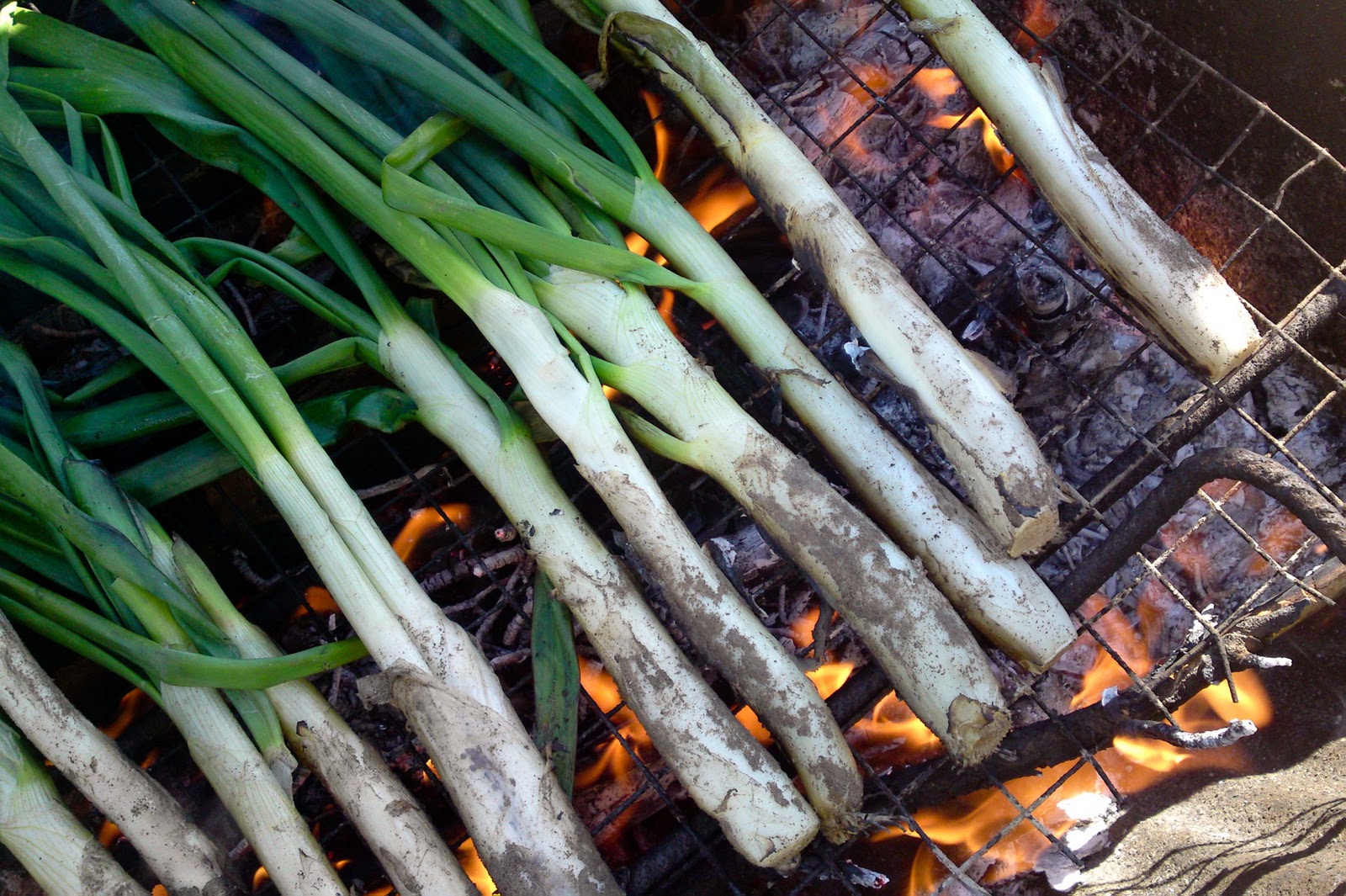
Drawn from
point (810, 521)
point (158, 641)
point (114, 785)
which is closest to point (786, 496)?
point (810, 521)

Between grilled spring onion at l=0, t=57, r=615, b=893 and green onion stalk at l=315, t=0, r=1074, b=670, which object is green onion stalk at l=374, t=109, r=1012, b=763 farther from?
grilled spring onion at l=0, t=57, r=615, b=893

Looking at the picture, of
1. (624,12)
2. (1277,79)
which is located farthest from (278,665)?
(1277,79)

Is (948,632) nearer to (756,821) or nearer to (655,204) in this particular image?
(756,821)

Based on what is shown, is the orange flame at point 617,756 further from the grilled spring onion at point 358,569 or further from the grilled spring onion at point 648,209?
the grilled spring onion at point 648,209

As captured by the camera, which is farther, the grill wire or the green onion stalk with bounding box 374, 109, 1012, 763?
the grill wire

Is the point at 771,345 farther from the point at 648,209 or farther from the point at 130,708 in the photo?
the point at 130,708

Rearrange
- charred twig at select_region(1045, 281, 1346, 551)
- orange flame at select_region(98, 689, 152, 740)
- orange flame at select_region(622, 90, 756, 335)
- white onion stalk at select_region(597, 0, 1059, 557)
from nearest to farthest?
1. white onion stalk at select_region(597, 0, 1059, 557)
2. charred twig at select_region(1045, 281, 1346, 551)
3. orange flame at select_region(98, 689, 152, 740)
4. orange flame at select_region(622, 90, 756, 335)

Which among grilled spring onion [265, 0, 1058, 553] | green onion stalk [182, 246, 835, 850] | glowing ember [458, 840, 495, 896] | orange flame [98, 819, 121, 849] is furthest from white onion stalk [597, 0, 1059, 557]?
orange flame [98, 819, 121, 849]

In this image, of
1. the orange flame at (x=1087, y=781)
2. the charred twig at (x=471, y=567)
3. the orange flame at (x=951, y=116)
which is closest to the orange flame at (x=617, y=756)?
the charred twig at (x=471, y=567)
